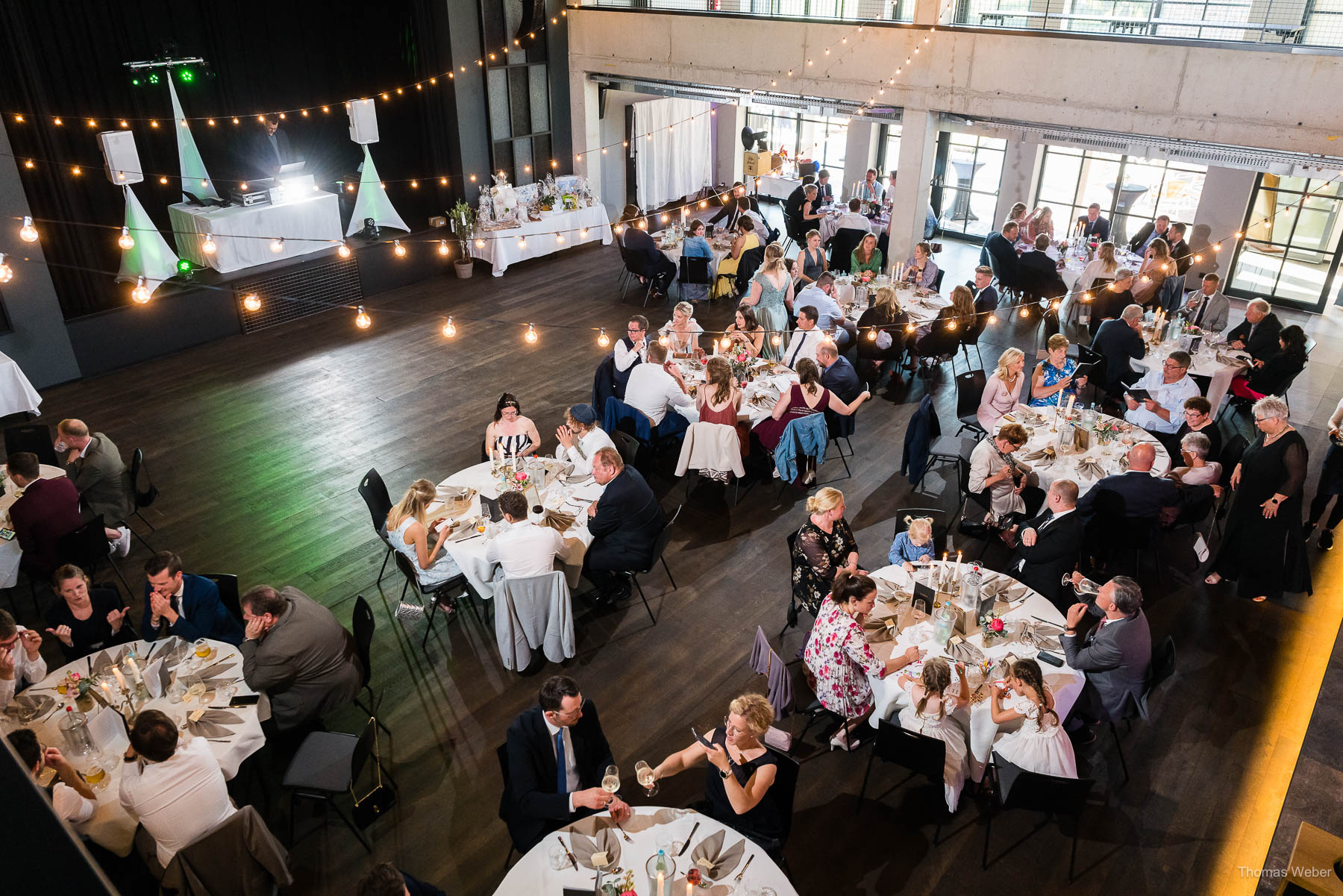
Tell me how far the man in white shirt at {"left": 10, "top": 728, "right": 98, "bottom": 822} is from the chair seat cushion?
77 cm

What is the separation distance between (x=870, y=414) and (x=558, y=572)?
4.38 meters

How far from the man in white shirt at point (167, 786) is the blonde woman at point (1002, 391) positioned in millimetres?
5490

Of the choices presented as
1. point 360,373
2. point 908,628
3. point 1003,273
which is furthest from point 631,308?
point 908,628

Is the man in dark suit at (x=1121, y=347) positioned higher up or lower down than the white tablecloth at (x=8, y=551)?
higher up

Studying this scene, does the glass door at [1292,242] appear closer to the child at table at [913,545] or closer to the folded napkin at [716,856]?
the child at table at [913,545]

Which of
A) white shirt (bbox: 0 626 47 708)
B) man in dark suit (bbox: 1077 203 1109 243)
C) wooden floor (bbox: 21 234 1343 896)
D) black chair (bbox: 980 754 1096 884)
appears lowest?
wooden floor (bbox: 21 234 1343 896)

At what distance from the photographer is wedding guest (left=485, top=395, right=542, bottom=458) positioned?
618cm

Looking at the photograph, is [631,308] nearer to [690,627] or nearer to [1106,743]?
[690,627]

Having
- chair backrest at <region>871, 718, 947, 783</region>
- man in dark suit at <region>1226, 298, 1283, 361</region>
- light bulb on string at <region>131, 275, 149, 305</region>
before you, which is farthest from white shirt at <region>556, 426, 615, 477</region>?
man in dark suit at <region>1226, 298, 1283, 361</region>

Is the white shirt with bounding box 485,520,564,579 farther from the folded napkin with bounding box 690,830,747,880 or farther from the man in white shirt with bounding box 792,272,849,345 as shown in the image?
the man in white shirt with bounding box 792,272,849,345

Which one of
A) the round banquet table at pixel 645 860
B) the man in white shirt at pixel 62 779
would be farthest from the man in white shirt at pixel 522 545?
the man in white shirt at pixel 62 779

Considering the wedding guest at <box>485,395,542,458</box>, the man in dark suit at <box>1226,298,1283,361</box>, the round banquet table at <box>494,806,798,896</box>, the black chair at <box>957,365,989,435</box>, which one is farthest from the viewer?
the man in dark suit at <box>1226,298,1283,361</box>

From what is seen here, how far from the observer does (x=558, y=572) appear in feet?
16.3

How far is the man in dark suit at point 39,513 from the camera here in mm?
5398
